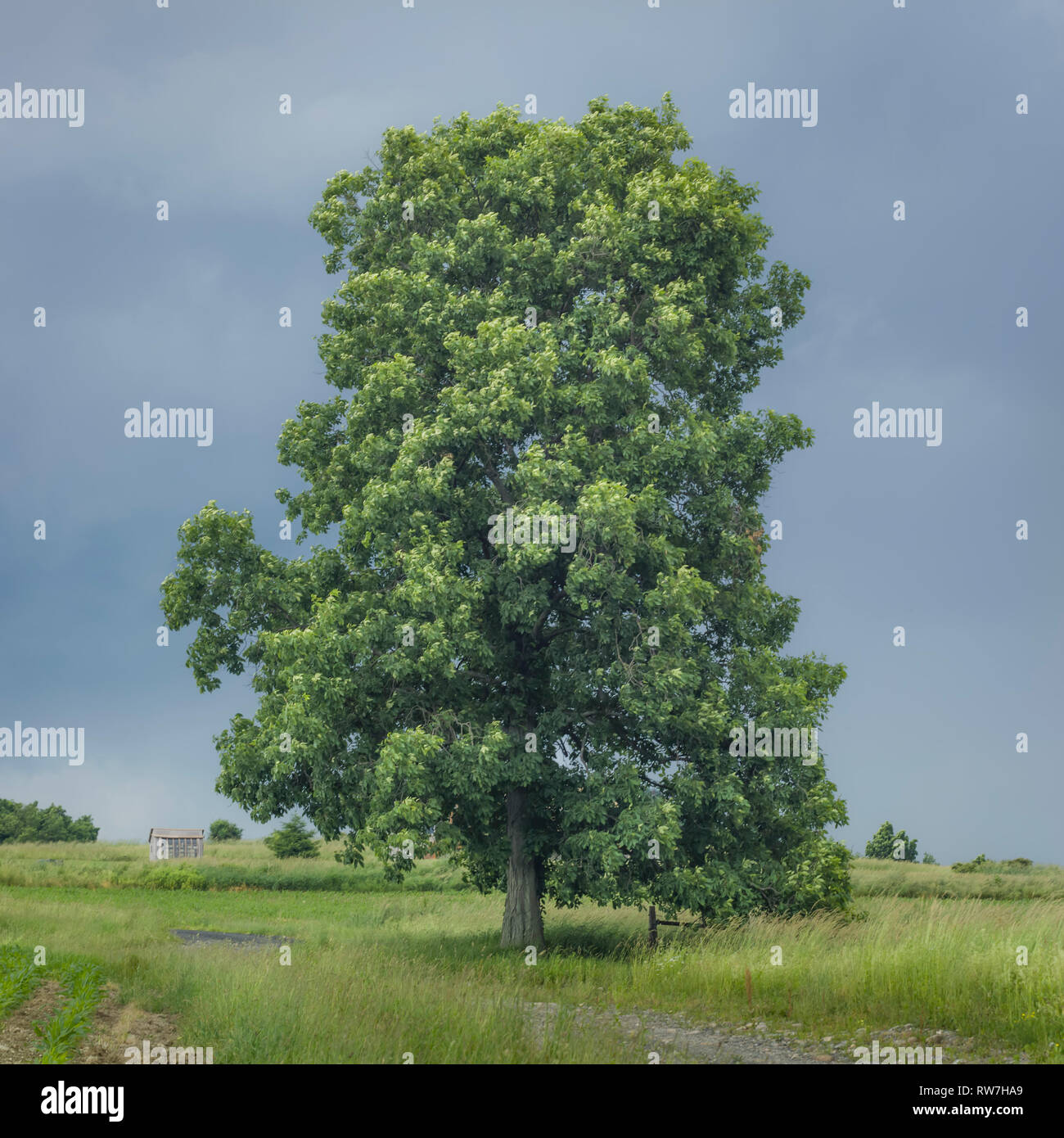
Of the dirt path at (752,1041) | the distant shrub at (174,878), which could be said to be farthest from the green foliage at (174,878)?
the dirt path at (752,1041)

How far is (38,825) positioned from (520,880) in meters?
75.1

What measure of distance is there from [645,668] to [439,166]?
14.1 meters

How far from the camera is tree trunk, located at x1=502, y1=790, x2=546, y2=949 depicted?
23.2 meters

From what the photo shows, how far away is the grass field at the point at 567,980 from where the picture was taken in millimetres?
11922

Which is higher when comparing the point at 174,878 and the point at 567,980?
the point at 567,980

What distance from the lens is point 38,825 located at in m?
83.5

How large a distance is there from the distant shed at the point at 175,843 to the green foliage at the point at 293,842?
28.0ft

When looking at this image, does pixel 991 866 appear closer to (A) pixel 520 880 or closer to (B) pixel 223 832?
(A) pixel 520 880

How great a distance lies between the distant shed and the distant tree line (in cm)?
1540

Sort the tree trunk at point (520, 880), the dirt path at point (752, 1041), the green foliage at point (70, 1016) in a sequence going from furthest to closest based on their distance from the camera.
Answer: the tree trunk at point (520, 880), the green foliage at point (70, 1016), the dirt path at point (752, 1041)

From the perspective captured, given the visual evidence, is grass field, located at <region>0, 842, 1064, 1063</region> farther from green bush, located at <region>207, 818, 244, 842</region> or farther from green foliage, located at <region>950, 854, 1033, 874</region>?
green bush, located at <region>207, 818, 244, 842</region>

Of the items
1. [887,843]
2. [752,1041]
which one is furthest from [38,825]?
[752,1041]

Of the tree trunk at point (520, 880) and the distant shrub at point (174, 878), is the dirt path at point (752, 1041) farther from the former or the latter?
the distant shrub at point (174, 878)
